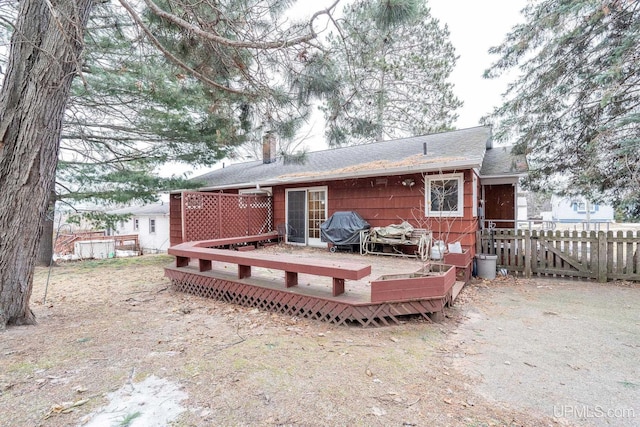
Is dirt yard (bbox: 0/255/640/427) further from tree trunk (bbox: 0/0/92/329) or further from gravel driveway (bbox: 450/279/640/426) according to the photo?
tree trunk (bbox: 0/0/92/329)

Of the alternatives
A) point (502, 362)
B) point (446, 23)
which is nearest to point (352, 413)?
point (502, 362)

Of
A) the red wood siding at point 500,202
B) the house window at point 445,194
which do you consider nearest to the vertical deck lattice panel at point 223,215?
the house window at point 445,194

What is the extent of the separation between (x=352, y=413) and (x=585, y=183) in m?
8.59

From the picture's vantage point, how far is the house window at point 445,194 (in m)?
6.46

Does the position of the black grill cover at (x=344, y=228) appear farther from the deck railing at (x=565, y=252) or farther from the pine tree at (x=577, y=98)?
the pine tree at (x=577, y=98)

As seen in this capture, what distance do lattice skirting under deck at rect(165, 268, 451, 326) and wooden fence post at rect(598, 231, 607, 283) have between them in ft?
14.0

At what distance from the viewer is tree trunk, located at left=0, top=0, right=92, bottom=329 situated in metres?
3.05

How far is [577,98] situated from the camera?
702 cm

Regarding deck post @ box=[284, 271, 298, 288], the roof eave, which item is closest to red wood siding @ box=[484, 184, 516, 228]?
the roof eave

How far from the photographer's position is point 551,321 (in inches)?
153

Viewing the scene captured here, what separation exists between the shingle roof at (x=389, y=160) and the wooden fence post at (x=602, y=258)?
291cm

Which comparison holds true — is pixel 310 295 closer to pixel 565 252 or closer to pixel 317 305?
pixel 317 305

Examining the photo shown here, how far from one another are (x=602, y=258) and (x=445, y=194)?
3.40 metres

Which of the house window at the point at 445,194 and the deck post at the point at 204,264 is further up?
the house window at the point at 445,194
